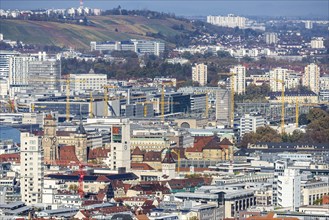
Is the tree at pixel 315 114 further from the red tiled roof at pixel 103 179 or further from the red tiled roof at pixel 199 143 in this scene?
the red tiled roof at pixel 103 179

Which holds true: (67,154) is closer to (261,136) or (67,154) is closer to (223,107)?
(261,136)

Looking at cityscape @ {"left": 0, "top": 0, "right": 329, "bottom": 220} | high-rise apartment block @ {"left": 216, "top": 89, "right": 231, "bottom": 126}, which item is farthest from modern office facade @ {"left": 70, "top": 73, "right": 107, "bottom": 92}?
high-rise apartment block @ {"left": 216, "top": 89, "right": 231, "bottom": 126}

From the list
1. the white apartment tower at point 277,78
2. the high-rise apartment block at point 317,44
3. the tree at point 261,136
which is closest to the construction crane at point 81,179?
the tree at point 261,136

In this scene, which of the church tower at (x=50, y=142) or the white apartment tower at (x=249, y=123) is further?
the white apartment tower at (x=249, y=123)

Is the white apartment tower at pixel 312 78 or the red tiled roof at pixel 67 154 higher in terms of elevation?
the white apartment tower at pixel 312 78

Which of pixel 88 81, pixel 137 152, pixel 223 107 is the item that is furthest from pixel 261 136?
pixel 88 81

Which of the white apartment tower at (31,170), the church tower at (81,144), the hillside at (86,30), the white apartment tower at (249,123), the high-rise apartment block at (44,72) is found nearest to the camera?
the white apartment tower at (31,170)
